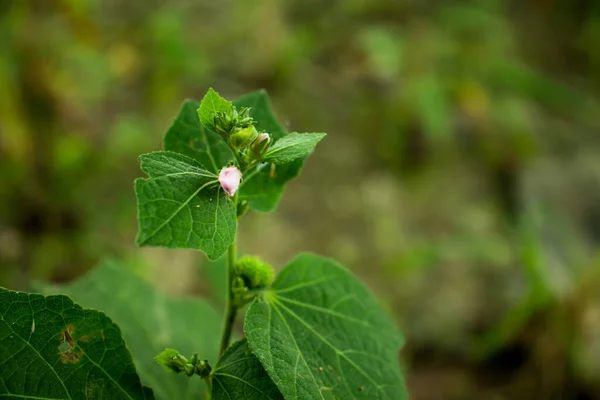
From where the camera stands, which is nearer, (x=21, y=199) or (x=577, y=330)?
(x=577, y=330)

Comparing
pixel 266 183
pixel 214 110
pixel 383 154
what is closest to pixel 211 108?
pixel 214 110

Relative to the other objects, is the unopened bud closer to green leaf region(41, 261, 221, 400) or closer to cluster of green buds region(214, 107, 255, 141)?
cluster of green buds region(214, 107, 255, 141)

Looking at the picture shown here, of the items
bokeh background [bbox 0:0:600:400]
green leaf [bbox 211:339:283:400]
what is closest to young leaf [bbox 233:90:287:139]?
green leaf [bbox 211:339:283:400]

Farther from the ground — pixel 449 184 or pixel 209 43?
pixel 209 43

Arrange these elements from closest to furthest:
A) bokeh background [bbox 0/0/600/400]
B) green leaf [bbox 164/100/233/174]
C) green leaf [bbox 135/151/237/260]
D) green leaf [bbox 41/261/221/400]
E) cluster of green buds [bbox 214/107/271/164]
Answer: green leaf [bbox 135/151/237/260]
cluster of green buds [bbox 214/107/271/164]
green leaf [bbox 164/100/233/174]
green leaf [bbox 41/261/221/400]
bokeh background [bbox 0/0/600/400]

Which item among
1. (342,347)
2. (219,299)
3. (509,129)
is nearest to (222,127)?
(342,347)

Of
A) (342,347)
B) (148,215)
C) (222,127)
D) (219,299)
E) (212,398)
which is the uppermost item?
(222,127)

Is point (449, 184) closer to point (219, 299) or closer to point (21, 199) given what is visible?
point (219, 299)
